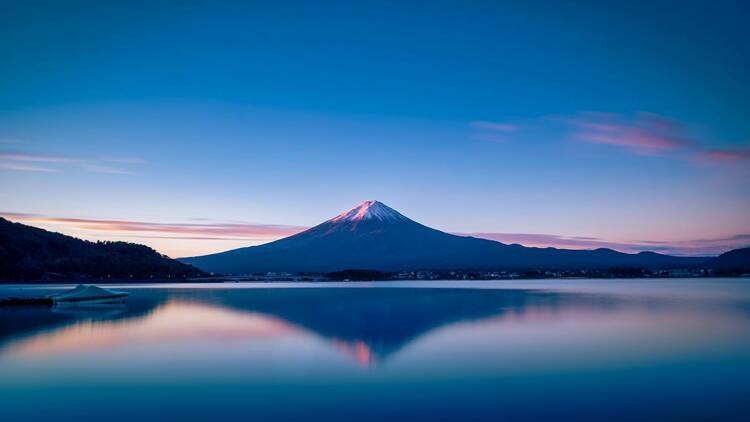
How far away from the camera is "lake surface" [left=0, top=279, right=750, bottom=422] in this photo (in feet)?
23.0

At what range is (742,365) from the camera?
10023 mm

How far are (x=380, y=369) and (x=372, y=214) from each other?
121617 millimetres

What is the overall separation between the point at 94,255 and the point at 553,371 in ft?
222

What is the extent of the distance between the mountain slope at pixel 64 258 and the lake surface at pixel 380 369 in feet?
156

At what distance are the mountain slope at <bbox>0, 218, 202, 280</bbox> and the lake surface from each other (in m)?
47.6

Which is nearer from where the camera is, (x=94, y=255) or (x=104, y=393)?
(x=104, y=393)

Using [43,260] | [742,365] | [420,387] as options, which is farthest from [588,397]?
[43,260]

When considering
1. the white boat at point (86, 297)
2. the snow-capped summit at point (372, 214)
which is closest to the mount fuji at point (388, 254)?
the snow-capped summit at point (372, 214)

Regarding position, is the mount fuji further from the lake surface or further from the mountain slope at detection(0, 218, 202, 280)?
the lake surface

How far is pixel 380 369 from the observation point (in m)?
9.77

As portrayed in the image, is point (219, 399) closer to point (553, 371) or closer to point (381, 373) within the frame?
point (381, 373)

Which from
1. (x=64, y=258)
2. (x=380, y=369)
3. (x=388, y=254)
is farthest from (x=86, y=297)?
(x=388, y=254)

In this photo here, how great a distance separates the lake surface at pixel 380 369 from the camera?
23.0ft

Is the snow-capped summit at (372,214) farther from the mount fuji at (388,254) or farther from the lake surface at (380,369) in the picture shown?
the lake surface at (380,369)
